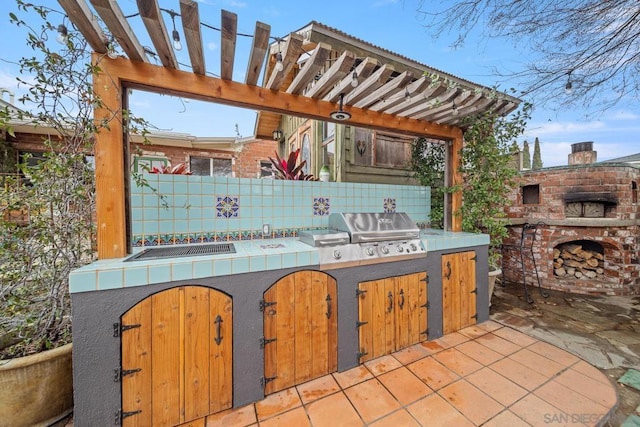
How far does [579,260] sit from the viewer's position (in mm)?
3965

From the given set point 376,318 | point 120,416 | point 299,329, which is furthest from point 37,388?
point 376,318

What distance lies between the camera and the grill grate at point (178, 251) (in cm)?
162

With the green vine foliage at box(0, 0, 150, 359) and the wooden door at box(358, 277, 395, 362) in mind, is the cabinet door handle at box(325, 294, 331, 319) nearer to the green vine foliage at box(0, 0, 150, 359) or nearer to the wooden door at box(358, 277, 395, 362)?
the wooden door at box(358, 277, 395, 362)

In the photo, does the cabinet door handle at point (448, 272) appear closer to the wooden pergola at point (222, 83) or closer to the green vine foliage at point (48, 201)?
the wooden pergola at point (222, 83)

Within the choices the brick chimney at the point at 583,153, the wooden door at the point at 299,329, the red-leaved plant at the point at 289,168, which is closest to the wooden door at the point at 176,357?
the wooden door at the point at 299,329

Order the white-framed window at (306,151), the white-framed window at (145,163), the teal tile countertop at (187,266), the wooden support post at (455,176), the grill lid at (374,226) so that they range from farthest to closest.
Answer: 1. the white-framed window at (306,151)
2. the wooden support post at (455,176)
3. the grill lid at (374,226)
4. the white-framed window at (145,163)
5. the teal tile countertop at (187,266)

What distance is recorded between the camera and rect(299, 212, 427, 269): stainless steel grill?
195 cm

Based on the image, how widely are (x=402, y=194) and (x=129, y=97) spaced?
303 cm

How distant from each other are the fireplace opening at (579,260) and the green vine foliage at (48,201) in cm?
613

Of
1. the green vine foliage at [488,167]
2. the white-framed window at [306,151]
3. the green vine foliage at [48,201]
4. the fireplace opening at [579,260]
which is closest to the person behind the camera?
the green vine foliage at [48,201]

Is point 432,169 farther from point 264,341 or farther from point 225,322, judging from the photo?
point 225,322

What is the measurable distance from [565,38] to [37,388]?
17.2ft

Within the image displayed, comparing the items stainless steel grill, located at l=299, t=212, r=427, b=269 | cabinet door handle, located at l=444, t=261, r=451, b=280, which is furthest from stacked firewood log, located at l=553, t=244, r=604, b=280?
stainless steel grill, located at l=299, t=212, r=427, b=269

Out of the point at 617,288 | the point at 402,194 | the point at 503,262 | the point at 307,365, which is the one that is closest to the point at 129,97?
the point at 307,365
